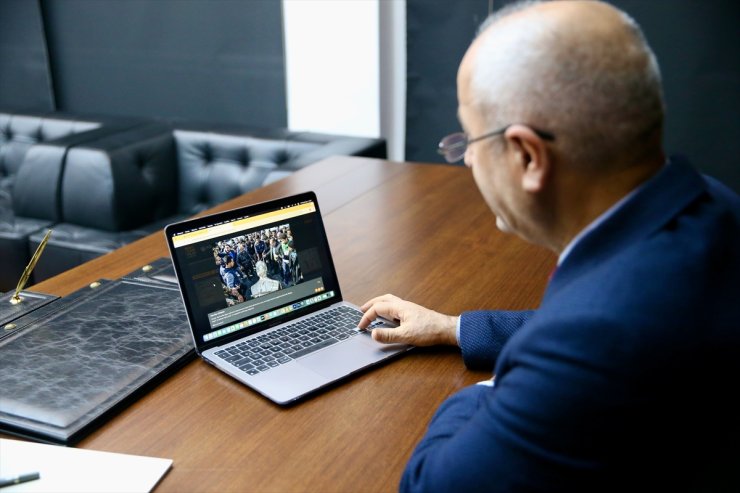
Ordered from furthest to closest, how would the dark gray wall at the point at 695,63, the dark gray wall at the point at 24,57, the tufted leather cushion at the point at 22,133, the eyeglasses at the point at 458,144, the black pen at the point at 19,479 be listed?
the dark gray wall at the point at 24,57 → the tufted leather cushion at the point at 22,133 → the dark gray wall at the point at 695,63 → the black pen at the point at 19,479 → the eyeglasses at the point at 458,144

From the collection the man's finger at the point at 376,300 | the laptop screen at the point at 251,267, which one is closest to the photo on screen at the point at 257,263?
the laptop screen at the point at 251,267

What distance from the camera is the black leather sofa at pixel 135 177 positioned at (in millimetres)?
3180

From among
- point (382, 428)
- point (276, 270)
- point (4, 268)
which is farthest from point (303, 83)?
point (382, 428)

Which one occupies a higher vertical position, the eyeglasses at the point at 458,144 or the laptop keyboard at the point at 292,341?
the eyeglasses at the point at 458,144

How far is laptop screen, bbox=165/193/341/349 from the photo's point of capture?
1.27 metres

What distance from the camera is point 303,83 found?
371 centimetres

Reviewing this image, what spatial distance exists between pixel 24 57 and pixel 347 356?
4.15 metres

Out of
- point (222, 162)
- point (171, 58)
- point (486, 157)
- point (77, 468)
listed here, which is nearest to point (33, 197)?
point (222, 162)

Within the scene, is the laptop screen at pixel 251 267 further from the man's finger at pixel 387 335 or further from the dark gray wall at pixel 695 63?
the dark gray wall at pixel 695 63

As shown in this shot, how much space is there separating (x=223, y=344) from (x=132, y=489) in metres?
0.37

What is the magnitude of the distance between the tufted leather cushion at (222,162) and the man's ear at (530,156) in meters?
2.50

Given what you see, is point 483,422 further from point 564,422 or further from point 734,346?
point 734,346

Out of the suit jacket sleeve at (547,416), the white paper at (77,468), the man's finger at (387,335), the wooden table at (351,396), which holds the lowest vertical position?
the wooden table at (351,396)

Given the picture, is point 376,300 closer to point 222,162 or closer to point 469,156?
point 469,156
